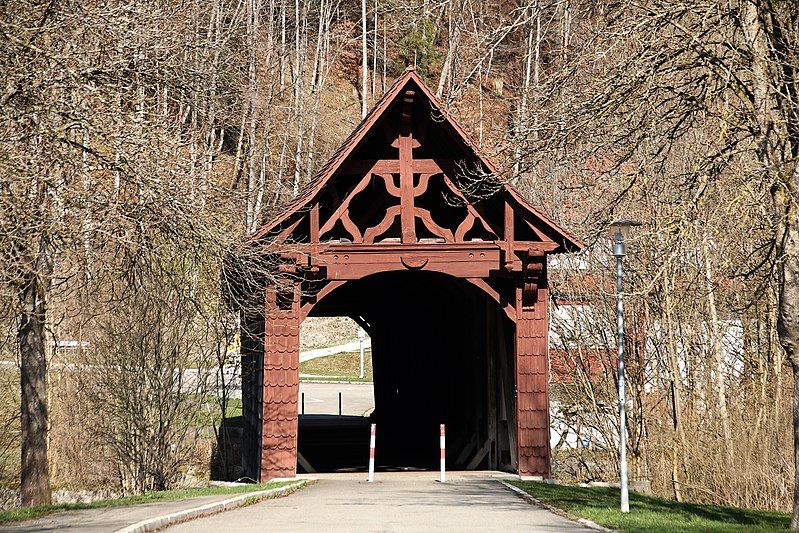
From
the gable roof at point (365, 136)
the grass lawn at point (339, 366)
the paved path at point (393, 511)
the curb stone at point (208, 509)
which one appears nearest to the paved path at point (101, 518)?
the curb stone at point (208, 509)

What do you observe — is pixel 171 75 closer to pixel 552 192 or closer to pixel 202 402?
pixel 202 402

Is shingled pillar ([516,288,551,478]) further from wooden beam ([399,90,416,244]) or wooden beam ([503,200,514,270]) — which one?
wooden beam ([399,90,416,244])

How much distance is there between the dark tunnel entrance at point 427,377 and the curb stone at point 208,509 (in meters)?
4.72

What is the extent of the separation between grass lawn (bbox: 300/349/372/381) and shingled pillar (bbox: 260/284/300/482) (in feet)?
108

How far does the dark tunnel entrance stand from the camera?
71.2ft

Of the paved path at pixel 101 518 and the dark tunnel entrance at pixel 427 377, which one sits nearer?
the paved path at pixel 101 518

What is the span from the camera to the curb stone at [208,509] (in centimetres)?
1120

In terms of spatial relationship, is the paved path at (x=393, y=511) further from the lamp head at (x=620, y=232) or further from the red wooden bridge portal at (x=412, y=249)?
the lamp head at (x=620, y=232)

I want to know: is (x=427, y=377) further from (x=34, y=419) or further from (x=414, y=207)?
(x=34, y=419)

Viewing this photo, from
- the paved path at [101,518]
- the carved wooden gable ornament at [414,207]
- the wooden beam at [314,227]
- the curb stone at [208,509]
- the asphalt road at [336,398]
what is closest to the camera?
the curb stone at [208,509]

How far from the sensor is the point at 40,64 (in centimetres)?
1203

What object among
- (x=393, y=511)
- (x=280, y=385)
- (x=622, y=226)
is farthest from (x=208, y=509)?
(x=622, y=226)

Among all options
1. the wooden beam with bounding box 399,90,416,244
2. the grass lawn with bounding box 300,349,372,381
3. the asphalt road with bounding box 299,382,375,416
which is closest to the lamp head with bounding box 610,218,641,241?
the wooden beam with bounding box 399,90,416,244

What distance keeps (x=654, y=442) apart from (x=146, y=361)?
9825 millimetres
